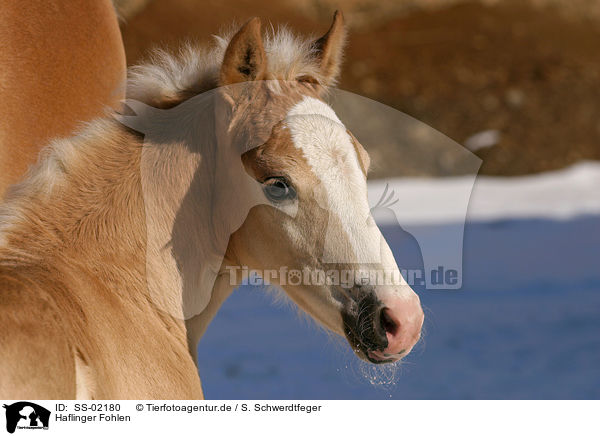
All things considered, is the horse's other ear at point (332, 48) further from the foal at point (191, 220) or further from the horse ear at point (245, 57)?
the horse ear at point (245, 57)

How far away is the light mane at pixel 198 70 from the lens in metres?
1.62

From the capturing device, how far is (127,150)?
1.58 m

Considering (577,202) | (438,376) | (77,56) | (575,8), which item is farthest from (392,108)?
(77,56)

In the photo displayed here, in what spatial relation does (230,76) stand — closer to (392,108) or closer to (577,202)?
(577,202)

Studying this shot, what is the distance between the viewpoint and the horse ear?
1.50 m

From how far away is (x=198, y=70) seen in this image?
5.41ft

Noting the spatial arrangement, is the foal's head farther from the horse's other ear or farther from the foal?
the horse's other ear

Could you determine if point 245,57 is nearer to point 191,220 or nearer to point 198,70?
point 198,70

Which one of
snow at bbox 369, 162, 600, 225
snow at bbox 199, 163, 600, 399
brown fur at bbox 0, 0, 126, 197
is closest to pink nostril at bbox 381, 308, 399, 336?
brown fur at bbox 0, 0, 126, 197

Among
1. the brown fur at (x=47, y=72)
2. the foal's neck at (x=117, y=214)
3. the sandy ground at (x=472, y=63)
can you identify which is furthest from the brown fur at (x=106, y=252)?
the sandy ground at (x=472, y=63)

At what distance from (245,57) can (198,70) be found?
0.15 metres
